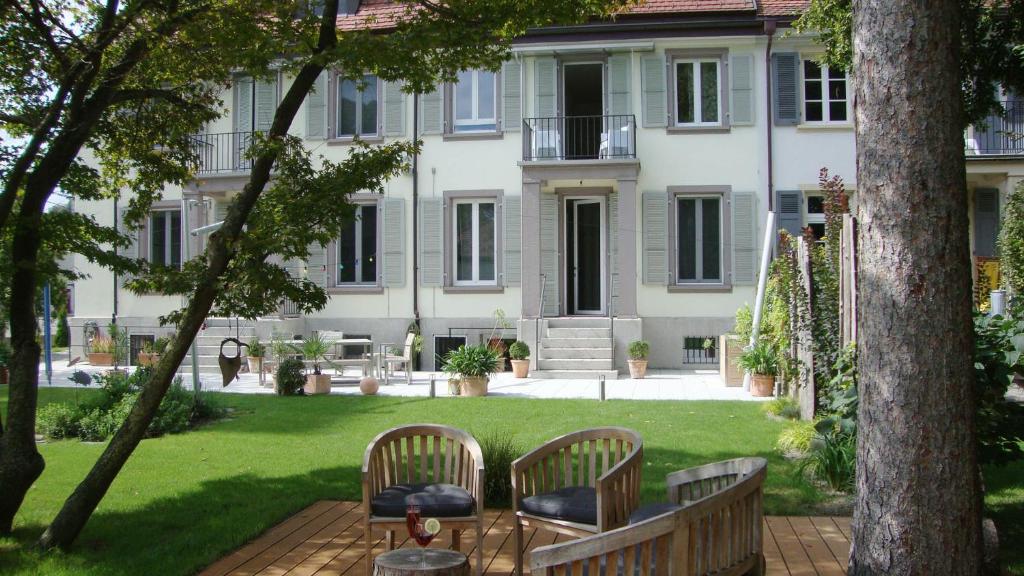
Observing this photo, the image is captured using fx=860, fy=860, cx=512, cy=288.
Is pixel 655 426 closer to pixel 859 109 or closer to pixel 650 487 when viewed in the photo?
pixel 650 487

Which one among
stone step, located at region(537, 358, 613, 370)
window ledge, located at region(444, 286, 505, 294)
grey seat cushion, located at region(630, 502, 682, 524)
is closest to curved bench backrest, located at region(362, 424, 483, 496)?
grey seat cushion, located at region(630, 502, 682, 524)

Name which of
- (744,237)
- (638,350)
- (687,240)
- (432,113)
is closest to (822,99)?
(744,237)

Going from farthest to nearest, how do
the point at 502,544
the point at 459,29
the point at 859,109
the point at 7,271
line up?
the point at 459,29 → the point at 7,271 → the point at 502,544 → the point at 859,109

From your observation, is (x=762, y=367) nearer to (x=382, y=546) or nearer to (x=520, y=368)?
(x=520, y=368)

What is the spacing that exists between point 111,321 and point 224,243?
15.7 metres

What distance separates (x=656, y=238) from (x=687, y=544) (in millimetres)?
14635

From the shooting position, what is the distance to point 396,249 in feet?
60.0

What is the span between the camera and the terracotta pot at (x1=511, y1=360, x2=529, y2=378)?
15883mm

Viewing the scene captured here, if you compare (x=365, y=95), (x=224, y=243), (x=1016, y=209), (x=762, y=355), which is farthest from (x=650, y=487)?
(x=365, y=95)

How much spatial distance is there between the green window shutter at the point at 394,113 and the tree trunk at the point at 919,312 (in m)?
15.4

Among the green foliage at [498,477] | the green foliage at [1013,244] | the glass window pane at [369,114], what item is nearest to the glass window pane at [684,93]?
the green foliage at [1013,244]

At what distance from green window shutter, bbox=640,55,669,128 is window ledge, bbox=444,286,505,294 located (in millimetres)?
4513

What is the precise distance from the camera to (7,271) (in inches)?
228

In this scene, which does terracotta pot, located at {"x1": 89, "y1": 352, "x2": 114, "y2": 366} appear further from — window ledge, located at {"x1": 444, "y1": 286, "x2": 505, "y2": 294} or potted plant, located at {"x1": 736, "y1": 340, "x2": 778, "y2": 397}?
potted plant, located at {"x1": 736, "y1": 340, "x2": 778, "y2": 397}
